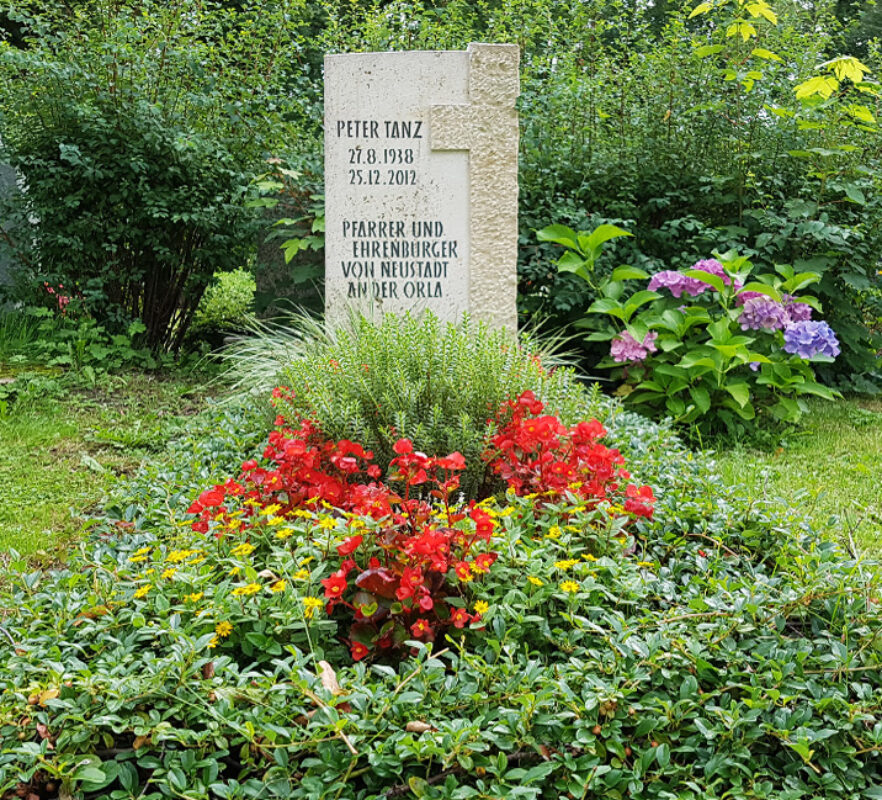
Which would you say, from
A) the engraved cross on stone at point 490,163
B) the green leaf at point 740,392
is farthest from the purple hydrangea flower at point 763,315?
the engraved cross on stone at point 490,163

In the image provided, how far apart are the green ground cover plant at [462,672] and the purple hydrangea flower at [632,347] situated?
2517 millimetres

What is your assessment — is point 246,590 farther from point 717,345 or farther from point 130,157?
point 130,157

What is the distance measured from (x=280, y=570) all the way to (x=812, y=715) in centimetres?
119

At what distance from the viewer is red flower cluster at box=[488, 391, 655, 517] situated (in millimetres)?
2533

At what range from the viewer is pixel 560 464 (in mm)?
2598

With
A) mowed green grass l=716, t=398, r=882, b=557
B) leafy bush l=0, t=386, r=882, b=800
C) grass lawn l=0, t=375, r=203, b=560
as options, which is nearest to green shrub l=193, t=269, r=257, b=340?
grass lawn l=0, t=375, r=203, b=560

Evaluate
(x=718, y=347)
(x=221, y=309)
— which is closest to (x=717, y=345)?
(x=718, y=347)

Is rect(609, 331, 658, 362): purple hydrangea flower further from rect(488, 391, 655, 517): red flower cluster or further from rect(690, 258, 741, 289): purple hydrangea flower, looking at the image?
rect(488, 391, 655, 517): red flower cluster

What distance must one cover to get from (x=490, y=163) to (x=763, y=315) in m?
1.73

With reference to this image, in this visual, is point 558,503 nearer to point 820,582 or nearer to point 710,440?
point 820,582

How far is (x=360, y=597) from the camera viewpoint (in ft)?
6.43

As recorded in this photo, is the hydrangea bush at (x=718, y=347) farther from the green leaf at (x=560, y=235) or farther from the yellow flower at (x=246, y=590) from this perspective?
the yellow flower at (x=246, y=590)

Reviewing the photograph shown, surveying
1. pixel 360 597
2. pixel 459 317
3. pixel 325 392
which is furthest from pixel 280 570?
pixel 459 317

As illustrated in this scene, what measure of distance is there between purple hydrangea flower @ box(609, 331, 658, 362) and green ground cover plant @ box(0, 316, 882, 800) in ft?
8.26
